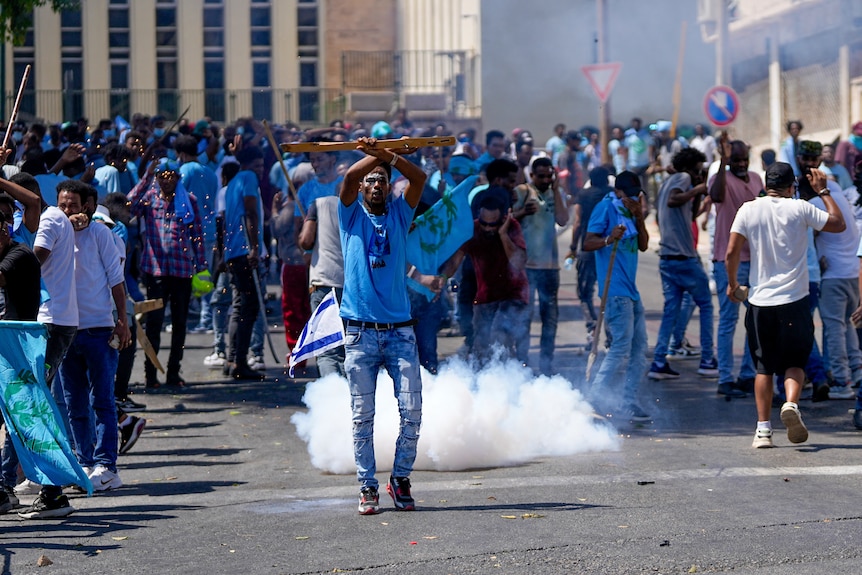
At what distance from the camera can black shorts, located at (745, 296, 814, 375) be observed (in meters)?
8.34

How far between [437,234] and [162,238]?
3629mm

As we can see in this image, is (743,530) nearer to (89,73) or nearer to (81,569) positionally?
(81,569)

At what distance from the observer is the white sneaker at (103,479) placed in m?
7.43

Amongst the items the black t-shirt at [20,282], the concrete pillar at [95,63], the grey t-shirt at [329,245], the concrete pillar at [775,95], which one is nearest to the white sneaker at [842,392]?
the grey t-shirt at [329,245]

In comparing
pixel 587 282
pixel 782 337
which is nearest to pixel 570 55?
pixel 587 282

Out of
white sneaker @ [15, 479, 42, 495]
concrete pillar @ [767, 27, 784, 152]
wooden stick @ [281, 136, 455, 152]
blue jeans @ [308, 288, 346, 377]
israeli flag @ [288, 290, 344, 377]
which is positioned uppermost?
concrete pillar @ [767, 27, 784, 152]

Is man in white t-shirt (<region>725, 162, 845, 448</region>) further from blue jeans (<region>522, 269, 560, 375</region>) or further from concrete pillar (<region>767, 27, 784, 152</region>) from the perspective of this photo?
concrete pillar (<region>767, 27, 784, 152</region>)

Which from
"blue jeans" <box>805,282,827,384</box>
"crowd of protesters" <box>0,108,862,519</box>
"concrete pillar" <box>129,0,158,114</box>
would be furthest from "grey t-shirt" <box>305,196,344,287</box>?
"concrete pillar" <box>129,0,158,114</box>

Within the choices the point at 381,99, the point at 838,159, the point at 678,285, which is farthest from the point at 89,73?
the point at 678,285

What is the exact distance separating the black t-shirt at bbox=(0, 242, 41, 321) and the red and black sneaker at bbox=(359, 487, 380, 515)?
1.83m

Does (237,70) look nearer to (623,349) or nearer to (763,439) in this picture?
(623,349)

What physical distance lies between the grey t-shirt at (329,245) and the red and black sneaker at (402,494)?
8.30ft

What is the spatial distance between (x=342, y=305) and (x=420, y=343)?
3088 mm

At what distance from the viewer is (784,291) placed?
330 inches
